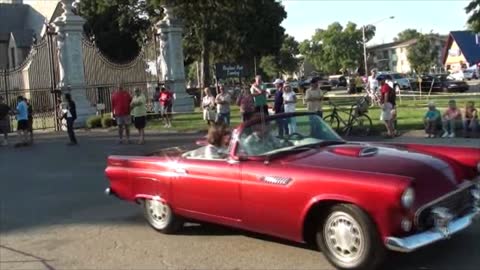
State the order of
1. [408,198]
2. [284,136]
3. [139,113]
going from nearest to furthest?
[408,198] < [284,136] < [139,113]

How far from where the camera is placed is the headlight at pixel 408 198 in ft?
17.0

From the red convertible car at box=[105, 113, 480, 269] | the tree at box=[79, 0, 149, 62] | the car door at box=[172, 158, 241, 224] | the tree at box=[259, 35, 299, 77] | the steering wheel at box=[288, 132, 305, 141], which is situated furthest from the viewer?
the tree at box=[259, 35, 299, 77]

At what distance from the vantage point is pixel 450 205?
5.62 metres

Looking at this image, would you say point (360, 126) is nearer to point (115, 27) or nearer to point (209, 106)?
point (209, 106)

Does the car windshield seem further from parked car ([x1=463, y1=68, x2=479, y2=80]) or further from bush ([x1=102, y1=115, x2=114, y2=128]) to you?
parked car ([x1=463, y1=68, x2=479, y2=80])

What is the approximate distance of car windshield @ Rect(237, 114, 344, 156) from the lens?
21.4ft

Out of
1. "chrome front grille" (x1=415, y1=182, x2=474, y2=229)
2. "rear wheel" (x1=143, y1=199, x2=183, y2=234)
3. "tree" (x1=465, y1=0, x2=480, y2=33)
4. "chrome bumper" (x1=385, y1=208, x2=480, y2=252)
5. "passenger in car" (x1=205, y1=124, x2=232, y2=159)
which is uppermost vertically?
"tree" (x1=465, y1=0, x2=480, y2=33)

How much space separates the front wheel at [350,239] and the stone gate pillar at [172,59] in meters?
25.0

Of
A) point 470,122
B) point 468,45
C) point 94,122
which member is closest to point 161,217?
point 470,122

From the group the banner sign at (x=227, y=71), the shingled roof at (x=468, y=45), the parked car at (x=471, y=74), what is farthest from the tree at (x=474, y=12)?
the shingled roof at (x=468, y=45)

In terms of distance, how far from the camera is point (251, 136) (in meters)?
6.63

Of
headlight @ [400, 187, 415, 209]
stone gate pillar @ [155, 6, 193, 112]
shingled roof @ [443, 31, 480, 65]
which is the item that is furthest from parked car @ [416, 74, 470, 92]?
shingled roof @ [443, 31, 480, 65]

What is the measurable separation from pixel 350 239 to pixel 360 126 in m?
12.3

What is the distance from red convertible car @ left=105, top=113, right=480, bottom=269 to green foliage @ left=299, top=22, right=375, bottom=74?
12032 centimetres
